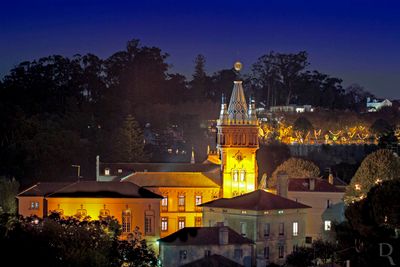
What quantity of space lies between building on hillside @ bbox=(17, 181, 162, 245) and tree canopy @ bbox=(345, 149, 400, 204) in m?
12.0

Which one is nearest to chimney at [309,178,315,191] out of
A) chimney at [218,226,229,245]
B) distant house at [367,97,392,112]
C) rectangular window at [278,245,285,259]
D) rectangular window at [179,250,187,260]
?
rectangular window at [278,245,285,259]

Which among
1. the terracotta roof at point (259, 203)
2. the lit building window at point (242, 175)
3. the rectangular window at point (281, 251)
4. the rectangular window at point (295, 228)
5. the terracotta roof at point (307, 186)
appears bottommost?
the rectangular window at point (281, 251)

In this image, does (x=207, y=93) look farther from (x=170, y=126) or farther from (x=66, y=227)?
(x=66, y=227)

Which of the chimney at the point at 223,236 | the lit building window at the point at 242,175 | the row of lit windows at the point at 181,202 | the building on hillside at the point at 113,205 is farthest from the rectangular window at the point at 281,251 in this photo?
the lit building window at the point at 242,175

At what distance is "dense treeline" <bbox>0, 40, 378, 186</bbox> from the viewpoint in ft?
278

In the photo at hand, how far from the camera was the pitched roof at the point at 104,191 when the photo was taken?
2382 inches

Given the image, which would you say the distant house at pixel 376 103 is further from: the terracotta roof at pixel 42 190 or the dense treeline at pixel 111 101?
the terracotta roof at pixel 42 190

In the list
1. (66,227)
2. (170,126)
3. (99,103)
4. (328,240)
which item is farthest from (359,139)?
(66,227)

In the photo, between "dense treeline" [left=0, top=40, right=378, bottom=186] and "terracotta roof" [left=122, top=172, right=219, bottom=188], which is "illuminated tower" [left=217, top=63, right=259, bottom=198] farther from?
"dense treeline" [left=0, top=40, right=378, bottom=186]

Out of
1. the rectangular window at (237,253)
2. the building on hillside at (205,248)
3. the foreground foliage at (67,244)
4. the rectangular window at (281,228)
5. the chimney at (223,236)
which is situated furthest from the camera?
the rectangular window at (281,228)

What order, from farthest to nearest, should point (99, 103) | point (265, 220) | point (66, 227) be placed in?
point (99, 103)
point (265, 220)
point (66, 227)

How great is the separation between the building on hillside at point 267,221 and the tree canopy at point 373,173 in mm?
6029

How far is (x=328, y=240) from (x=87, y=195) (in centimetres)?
1439

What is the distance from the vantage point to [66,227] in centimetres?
5025
